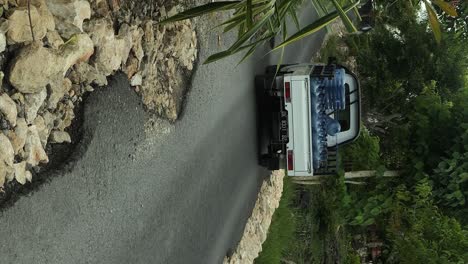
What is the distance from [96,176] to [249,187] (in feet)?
14.1

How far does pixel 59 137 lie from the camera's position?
14.3ft

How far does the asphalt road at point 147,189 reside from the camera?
4.16m

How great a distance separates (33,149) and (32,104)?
1.06ft

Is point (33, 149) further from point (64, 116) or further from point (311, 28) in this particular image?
point (311, 28)

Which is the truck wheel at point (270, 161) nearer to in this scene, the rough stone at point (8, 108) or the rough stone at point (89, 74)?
the rough stone at point (89, 74)

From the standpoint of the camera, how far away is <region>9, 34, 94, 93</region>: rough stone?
3738 mm

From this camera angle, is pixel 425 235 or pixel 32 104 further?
pixel 425 235

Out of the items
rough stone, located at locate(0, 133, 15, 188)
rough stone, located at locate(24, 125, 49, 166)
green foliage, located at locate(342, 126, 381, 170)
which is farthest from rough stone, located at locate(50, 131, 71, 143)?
green foliage, located at locate(342, 126, 381, 170)

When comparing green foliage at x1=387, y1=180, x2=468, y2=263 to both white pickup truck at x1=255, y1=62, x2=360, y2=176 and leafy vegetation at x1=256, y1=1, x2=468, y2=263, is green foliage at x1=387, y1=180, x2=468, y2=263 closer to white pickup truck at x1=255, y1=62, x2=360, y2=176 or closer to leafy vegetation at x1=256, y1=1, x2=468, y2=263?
leafy vegetation at x1=256, y1=1, x2=468, y2=263

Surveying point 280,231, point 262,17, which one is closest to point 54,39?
point 262,17

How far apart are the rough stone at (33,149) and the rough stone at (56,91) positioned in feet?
0.89

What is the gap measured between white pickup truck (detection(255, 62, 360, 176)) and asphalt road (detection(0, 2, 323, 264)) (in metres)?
0.63

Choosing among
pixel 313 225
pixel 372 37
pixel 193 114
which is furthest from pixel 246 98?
pixel 372 37

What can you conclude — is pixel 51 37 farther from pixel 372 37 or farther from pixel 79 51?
pixel 372 37
